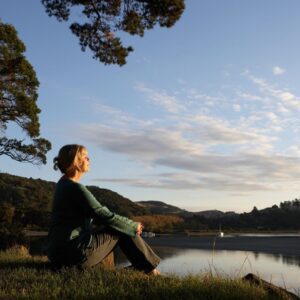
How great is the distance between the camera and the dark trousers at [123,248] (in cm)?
565

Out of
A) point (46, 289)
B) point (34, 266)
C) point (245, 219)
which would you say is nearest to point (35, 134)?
point (34, 266)

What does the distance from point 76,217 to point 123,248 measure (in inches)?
25.2

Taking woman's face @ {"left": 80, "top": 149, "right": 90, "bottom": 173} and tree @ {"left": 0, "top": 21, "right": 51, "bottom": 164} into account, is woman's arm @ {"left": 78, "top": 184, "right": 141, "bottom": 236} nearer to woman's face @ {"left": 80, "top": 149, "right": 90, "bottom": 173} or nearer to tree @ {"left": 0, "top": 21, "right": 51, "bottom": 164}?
woman's face @ {"left": 80, "top": 149, "right": 90, "bottom": 173}

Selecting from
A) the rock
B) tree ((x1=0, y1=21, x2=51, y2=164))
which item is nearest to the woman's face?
the rock

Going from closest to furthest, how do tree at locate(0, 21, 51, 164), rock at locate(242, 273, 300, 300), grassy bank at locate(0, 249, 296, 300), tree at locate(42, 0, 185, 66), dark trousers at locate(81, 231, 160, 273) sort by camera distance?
1. grassy bank at locate(0, 249, 296, 300)
2. rock at locate(242, 273, 300, 300)
3. dark trousers at locate(81, 231, 160, 273)
4. tree at locate(42, 0, 185, 66)
5. tree at locate(0, 21, 51, 164)

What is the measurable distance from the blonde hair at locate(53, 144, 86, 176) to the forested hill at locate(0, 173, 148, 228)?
833 inches

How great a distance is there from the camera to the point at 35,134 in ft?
72.4

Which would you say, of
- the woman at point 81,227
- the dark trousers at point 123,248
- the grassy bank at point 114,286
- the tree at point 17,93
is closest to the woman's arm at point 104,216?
the woman at point 81,227

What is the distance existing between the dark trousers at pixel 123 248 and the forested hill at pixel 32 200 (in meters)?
21.2

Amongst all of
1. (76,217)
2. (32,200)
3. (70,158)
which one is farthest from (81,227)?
(32,200)

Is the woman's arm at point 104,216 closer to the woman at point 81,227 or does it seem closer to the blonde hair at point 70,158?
the woman at point 81,227

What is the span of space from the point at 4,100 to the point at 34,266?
15589 mm

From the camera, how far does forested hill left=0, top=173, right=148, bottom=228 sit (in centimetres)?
4608

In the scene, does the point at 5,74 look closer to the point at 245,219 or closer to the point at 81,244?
the point at 81,244
